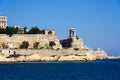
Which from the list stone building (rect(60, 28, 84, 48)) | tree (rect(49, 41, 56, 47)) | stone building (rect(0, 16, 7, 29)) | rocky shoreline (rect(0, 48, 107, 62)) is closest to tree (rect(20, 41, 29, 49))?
tree (rect(49, 41, 56, 47))

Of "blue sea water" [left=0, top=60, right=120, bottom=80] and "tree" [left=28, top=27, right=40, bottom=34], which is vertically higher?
"tree" [left=28, top=27, right=40, bottom=34]

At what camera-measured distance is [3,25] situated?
76.6m

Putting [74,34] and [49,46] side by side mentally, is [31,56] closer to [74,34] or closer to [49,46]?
[49,46]

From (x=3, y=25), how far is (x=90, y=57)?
20.7 meters

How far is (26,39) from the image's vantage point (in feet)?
200

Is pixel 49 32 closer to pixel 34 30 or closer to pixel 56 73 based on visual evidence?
pixel 34 30

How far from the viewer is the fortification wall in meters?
59.7

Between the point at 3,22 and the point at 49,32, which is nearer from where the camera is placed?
the point at 49,32

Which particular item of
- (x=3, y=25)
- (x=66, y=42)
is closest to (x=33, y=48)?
(x=66, y=42)

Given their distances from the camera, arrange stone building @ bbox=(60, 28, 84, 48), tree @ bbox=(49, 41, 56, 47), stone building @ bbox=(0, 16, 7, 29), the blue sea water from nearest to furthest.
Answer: the blue sea water < tree @ bbox=(49, 41, 56, 47) < stone building @ bbox=(60, 28, 84, 48) < stone building @ bbox=(0, 16, 7, 29)

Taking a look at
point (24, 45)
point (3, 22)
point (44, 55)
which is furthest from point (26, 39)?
point (3, 22)

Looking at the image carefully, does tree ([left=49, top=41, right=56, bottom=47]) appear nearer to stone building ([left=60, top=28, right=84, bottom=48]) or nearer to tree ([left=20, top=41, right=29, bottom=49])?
stone building ([left=60, top=28, right=84, bottom=48])

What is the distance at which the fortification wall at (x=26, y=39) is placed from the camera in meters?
59.7

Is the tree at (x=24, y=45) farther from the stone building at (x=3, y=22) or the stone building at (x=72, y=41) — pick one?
the stone building at (x=3, y=22)
